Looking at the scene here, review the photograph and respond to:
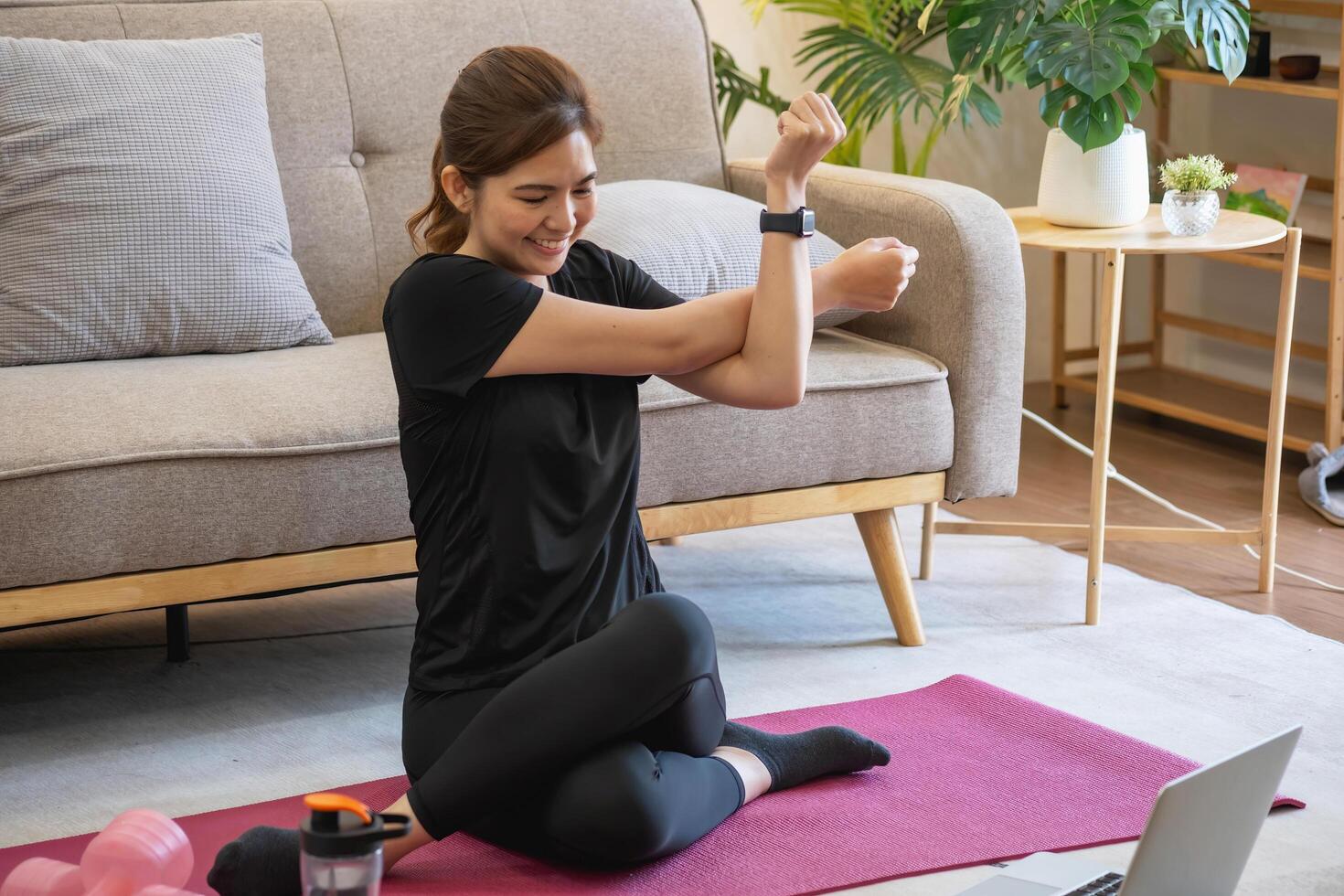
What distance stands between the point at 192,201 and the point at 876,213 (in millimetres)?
965

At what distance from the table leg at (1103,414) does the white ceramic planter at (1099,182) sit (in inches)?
6.1

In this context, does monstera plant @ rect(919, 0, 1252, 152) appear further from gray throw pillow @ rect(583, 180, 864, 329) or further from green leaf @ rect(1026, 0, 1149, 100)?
gray throw pillow @ rect(583, 180, 864, 329)

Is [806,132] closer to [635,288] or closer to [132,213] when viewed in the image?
[635,288]

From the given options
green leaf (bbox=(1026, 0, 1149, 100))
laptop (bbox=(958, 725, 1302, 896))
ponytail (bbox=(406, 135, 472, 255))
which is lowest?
laptop (bbox=(958, 725, 1302, 896))

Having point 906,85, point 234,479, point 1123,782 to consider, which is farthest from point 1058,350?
point 234,479

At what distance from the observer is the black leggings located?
56.9 inches

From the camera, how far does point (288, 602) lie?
8.25 ft

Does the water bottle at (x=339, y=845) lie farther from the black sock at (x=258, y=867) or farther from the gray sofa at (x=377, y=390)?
the gray sofa at (x=377, y=390)

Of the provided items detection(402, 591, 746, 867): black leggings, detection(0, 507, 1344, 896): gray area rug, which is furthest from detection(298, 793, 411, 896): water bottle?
detection(0, 507, 1344, 896): gray area rug

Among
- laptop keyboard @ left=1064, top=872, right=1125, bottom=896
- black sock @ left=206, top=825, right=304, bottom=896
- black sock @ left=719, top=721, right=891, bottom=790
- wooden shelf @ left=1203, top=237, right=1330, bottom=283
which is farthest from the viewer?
wooden shelf @ left=1203, top=237, right=1330, bottom=283

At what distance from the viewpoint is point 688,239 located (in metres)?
2.17

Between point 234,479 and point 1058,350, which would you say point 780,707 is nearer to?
point 234,479

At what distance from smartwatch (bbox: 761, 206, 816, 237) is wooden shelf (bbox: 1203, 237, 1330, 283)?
179 centimetres

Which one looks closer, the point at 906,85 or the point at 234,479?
the point at 234,479
